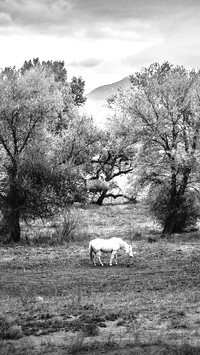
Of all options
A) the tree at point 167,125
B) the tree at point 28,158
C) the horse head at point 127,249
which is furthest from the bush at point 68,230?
the horse head at point 127,249

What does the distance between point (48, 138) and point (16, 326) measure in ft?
81.7

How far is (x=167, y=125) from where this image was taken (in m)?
37.8

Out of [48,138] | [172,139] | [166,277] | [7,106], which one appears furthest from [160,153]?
[166,277]

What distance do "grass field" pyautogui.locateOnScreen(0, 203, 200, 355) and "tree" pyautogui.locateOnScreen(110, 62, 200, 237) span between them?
13.9 feet

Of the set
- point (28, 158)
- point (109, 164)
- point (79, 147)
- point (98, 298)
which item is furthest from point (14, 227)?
point (109, 164)

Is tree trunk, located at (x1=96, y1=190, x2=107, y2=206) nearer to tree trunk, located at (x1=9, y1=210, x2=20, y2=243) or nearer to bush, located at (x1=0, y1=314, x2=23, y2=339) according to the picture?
tree trunk, located at (x1=9, y1=210, x2=20, y2=243)

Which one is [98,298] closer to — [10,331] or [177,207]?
[10,331]

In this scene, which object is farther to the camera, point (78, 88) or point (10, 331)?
point (78, 88)

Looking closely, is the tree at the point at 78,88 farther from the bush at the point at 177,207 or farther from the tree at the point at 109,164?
the bush at the point at 177,207

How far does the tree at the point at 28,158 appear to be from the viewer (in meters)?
34.2

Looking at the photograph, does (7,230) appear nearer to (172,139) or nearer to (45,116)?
(45,116)

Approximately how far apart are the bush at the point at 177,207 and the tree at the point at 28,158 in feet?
22.2

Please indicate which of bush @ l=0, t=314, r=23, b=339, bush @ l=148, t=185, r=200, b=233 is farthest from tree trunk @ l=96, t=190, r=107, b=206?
bush @ l=0, t=314, r=23, b=339

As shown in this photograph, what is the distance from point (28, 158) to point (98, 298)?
17.7m
